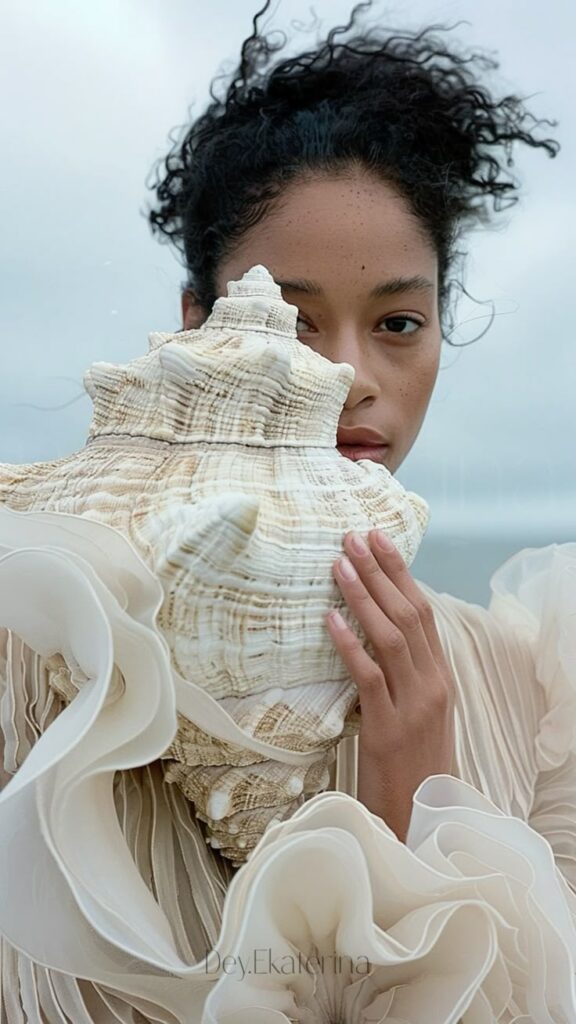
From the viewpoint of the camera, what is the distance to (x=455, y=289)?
91 centimetres

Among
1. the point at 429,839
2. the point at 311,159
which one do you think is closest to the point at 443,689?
the point at 429,839

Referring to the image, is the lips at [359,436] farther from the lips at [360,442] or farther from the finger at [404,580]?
the finger at [404,580]

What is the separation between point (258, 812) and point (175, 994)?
0.10 m

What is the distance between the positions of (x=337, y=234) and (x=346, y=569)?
1.20 feet

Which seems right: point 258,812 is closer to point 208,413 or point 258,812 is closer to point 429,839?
point 429,839

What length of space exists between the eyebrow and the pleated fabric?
270 millimetres

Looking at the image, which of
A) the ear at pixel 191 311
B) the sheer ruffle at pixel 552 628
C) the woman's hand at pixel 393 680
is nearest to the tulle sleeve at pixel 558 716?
the sheer ruffle at pixel 552 628

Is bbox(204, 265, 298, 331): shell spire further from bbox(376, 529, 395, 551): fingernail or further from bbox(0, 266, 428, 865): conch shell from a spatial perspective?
bbox(376, 529, 395, 551): fingernail

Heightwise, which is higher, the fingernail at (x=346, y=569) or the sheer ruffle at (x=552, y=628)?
the fingernail at (x=346, y=569)

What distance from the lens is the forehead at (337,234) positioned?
685mm

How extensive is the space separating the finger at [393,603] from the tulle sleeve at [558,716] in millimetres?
205

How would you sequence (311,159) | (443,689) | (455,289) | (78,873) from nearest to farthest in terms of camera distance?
(78,873), (443,689), (311,159), (455,289)

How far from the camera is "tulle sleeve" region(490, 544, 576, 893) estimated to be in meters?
0.64

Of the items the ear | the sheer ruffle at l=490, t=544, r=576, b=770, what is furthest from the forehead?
the sheer ruffle at l=490, t=544, r=576, b=770
